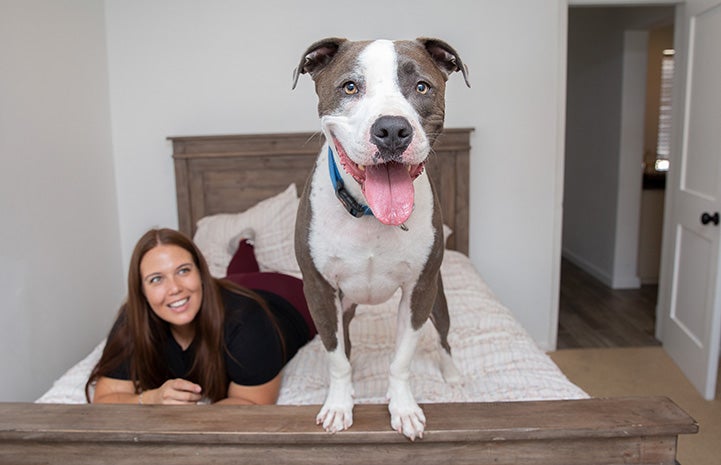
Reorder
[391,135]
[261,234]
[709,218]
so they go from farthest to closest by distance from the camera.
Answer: [261,234]
[709,218]
[391,135]

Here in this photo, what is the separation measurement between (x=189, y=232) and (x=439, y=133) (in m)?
2.64

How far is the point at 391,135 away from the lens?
35.1 inches

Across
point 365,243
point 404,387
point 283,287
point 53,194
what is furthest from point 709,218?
point 53,194

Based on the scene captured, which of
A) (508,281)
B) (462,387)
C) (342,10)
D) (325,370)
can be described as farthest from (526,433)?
(342,10)

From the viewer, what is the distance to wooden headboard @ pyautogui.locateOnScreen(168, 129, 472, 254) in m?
3.31

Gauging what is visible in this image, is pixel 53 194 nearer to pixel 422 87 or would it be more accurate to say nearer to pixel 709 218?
pixel 422 87

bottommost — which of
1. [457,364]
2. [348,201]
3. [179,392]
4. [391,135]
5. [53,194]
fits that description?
[457,364]

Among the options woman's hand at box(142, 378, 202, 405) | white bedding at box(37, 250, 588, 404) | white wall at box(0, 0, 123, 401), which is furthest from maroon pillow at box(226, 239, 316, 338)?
white wall at box(0, 0, 123, 401)

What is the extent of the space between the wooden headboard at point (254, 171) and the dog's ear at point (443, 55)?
85.3 inches

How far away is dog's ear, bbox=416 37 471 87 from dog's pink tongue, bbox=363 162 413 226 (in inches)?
9.5

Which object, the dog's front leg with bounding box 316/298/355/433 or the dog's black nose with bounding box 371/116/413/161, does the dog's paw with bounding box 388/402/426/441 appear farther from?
the dog's black nose with bounding box 371/116/413/161

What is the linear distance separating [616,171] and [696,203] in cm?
179

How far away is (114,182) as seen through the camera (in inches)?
134

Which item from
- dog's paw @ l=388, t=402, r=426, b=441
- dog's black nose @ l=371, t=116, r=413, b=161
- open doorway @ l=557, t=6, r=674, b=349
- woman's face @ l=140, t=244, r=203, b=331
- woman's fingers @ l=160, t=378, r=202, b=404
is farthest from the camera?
open doorway @ l=557, t=6, r=674, b=349
